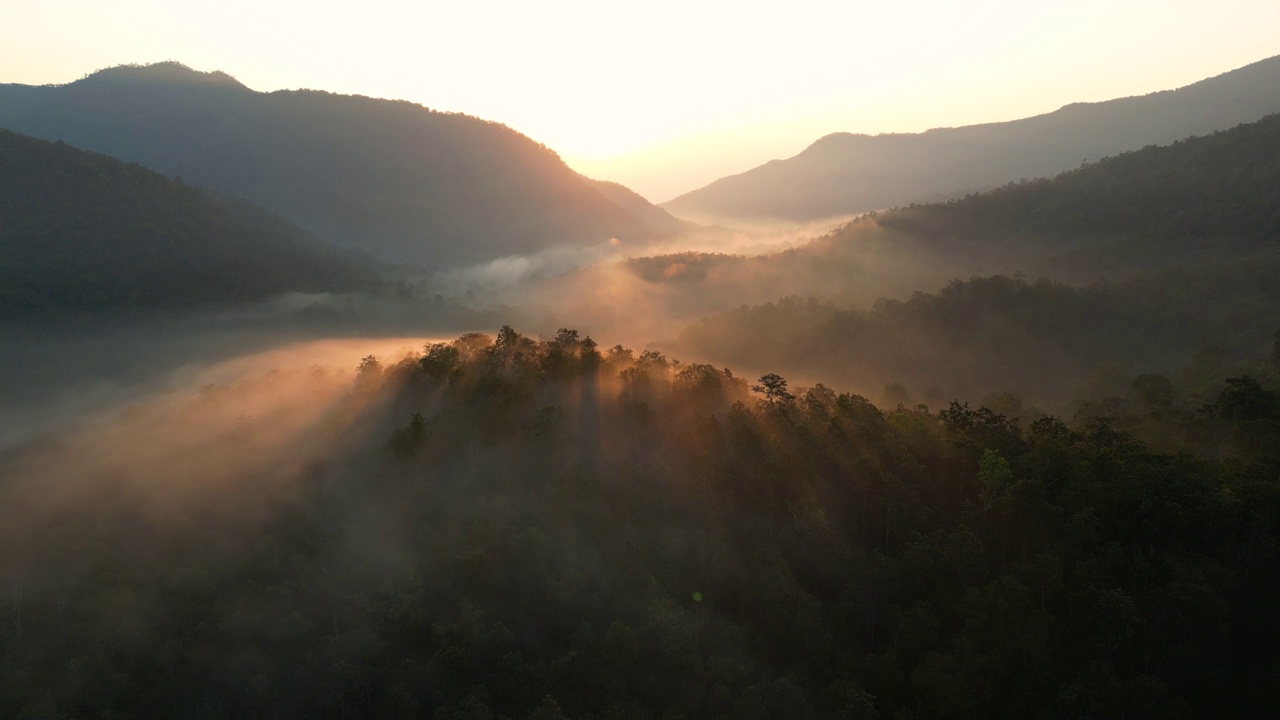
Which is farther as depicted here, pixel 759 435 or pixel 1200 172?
pixel 1200 172

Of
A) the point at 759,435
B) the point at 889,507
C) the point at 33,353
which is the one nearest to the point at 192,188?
the point at 33,353

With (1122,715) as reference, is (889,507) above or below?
above

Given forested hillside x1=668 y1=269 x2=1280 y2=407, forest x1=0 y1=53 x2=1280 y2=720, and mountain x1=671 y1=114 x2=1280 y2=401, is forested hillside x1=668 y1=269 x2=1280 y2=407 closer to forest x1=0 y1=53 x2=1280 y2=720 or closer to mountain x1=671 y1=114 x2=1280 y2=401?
mountain x1=671 y1=114 x2=1280 y2=401

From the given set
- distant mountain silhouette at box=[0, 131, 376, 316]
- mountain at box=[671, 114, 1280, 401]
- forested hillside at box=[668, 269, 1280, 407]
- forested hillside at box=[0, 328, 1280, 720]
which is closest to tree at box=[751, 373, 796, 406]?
forested hillside at box=[0, 328, 1280, 720]

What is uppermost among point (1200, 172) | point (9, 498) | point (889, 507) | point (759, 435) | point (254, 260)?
point (254, 260)

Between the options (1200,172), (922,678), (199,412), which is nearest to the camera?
(922,678)

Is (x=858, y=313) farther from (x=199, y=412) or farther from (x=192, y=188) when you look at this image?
(x=192, y=188)

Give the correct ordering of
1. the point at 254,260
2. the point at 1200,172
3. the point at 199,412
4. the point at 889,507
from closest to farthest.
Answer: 1. the point at 889,507
2. the point at 199,412
3. the point at 1200,172
4. the point at 254,260

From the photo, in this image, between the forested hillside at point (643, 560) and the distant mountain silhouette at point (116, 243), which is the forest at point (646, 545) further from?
the distant mountain silhouette at point (116, 243)
